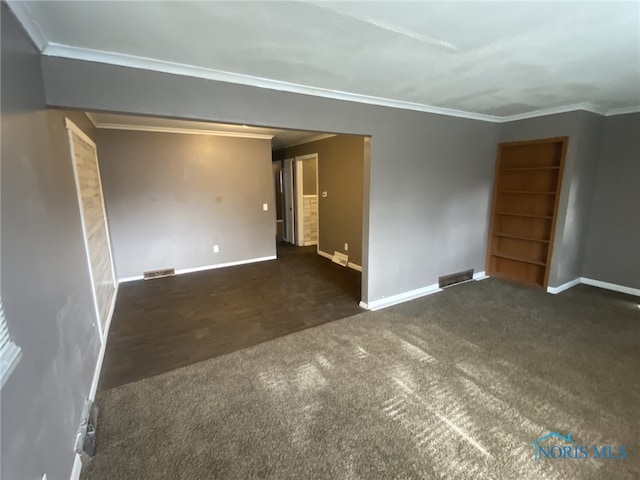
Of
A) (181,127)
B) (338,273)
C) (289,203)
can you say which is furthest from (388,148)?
(289,203)

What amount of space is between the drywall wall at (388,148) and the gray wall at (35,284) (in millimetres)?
393

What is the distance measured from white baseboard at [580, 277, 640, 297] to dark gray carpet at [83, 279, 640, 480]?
1.07 metres

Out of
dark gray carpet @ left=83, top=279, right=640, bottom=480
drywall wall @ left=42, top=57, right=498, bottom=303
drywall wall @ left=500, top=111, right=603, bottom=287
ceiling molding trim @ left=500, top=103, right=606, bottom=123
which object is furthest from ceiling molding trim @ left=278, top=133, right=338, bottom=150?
dark gray carpet @ left=83, top=279, right=640, bottom=480

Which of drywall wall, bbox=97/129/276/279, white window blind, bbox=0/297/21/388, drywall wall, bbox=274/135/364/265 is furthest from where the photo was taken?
drywall wall, bbox=274/135/364/265

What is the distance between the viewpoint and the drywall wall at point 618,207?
12.0ft

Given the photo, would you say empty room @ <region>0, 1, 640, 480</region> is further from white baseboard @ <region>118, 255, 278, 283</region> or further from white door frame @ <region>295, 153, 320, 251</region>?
white door frame @ <region>295, 153, 320, 251</region>

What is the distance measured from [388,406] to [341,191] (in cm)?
377

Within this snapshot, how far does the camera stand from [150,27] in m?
1.61

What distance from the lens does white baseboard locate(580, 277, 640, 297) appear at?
3.82 meters

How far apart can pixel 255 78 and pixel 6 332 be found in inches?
84.0

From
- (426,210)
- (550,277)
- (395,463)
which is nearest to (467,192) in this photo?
(426,210)

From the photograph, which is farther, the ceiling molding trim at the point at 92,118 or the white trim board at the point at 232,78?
the ceiling molding trim at the point at 92,118

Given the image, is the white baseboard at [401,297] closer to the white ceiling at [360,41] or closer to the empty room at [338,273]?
the empty room at [338,273]

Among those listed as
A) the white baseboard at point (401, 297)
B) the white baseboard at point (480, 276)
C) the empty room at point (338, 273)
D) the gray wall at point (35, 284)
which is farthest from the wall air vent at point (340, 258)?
the gray wall at point (35, 284)
